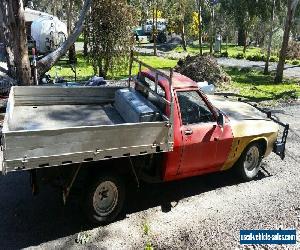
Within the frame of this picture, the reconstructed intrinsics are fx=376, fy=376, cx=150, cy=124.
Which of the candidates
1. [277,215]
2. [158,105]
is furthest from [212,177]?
[158,105]

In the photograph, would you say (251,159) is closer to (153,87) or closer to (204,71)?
(153,87)

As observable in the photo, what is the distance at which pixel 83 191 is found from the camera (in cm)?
608

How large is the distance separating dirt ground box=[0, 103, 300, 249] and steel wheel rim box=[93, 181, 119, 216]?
0.96 feet

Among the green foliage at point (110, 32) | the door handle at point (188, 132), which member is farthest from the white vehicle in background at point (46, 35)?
the door handle at point (188, 132)

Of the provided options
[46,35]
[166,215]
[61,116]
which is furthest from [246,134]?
[46,35]

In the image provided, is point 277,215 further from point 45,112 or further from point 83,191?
point 45,112

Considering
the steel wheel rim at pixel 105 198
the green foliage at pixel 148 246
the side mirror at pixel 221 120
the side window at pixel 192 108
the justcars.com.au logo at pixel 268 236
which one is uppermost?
the side window at pixel 192 108

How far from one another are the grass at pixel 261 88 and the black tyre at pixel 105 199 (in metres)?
10.2

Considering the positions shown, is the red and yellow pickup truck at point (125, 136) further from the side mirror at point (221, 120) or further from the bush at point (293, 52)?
the bush at point (293, 52)

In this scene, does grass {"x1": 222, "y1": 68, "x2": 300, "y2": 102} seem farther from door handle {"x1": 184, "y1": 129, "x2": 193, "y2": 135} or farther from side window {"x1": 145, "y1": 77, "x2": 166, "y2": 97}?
door handle {"x1": 184, "y1": 129, "x2": 193, "y2": 135}

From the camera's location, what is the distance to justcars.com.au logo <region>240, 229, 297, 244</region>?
6.27 metres

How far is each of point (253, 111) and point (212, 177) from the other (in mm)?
1820

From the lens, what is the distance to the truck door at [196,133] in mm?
6789

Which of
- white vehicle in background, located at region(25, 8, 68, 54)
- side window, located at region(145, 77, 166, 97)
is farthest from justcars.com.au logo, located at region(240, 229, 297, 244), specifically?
white vehicle in background, located at region(25, 8, 68, 54)
